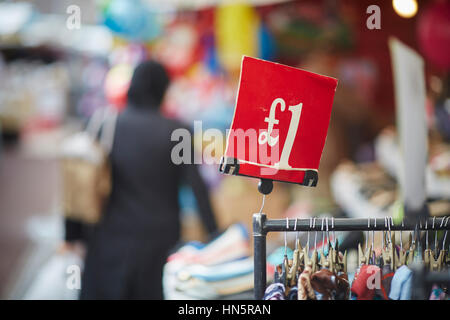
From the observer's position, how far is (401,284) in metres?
1.18

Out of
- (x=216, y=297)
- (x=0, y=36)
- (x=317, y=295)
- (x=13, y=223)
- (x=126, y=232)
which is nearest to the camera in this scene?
(x=317, y=295)

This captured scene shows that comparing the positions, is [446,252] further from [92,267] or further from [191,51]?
[191,51]

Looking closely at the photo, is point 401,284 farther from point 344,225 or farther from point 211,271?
point 211,271

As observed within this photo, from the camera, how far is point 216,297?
1.46 metres

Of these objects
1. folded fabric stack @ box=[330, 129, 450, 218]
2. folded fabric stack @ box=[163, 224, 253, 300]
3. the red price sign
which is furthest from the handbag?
the red price sign

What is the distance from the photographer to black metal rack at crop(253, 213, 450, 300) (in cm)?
115

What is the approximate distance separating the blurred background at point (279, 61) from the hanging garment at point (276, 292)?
75 cm

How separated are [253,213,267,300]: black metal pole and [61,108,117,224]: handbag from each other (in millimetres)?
1253

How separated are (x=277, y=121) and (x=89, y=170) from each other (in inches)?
51.6

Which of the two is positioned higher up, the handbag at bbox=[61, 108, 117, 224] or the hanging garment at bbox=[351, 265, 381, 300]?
the handbag at bbox=[61, 108, 117, 224]

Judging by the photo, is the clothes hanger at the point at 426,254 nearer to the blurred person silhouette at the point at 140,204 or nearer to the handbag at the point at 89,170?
the blurred person silhouette at the point at 140,204

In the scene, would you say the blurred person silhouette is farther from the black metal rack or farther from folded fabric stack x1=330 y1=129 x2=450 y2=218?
the black metal rack
